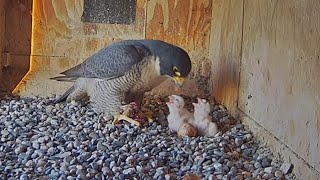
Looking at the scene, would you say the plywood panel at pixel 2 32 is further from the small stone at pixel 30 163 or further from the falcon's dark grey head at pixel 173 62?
the small stone at pixel 30 163

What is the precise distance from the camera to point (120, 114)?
327cm

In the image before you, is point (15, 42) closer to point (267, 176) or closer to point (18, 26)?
point (18, 26)

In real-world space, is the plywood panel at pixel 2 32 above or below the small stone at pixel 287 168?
above

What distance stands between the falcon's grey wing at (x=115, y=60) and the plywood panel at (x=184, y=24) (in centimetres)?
75

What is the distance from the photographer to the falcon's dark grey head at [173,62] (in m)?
3.16

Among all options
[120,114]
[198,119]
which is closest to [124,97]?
[120,114]

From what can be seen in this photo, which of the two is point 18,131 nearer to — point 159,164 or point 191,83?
point 159,164

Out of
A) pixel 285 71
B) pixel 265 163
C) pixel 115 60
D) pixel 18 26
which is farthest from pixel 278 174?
pixel 18 26

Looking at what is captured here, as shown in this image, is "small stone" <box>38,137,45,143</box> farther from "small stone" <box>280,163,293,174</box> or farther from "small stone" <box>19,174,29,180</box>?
"small stone" <box>280,163,293,174</box>

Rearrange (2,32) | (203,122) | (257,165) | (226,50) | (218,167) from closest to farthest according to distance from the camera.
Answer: (218,167) < (257,165) < (203,122) < (226,50) < (2,32)

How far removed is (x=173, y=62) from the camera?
3.17 m

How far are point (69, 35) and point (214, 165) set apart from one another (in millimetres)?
1977

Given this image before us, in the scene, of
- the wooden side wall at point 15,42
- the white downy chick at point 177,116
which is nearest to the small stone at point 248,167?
the white downy chick at point 177,116

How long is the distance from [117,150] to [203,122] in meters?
0.58
